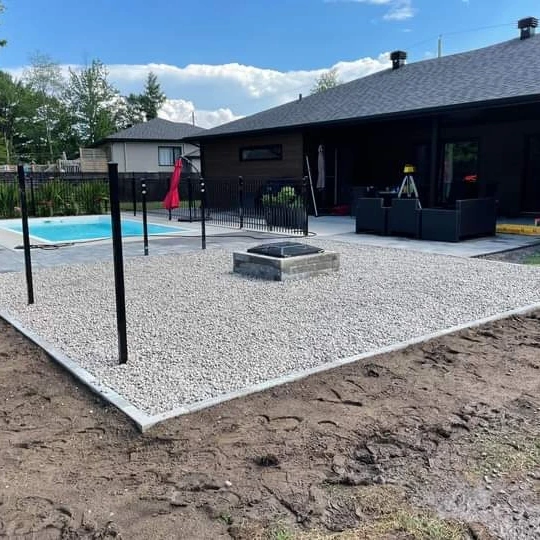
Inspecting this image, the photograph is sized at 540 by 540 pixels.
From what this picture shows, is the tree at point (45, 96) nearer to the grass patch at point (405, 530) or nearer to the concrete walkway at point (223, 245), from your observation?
the concrete walkway at point (223, 245)

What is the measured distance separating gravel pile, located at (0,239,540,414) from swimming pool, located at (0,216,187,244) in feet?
16.4

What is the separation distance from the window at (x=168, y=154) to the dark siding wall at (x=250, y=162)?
12.4m

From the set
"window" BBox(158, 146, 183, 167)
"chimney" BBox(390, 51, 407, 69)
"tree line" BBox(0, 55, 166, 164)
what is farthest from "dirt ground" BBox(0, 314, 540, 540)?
"tree line" BBox(0, 55, 166, 164)

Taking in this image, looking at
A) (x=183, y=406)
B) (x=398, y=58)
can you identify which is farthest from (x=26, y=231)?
(x=398, y=58)

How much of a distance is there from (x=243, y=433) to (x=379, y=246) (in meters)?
6.81

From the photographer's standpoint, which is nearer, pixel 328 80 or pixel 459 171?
pixel 459 171

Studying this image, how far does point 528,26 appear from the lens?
47.5 ft

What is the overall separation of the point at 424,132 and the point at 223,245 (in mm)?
7599

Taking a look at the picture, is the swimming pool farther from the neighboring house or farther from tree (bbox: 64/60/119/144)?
tree (bbox: 64/60/119/144)

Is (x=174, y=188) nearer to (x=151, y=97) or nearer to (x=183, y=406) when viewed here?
(x=183, y=406)

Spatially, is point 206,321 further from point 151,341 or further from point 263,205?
point 263,205

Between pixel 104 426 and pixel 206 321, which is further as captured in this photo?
pixel 206 321

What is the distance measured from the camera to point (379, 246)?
911 centimetres

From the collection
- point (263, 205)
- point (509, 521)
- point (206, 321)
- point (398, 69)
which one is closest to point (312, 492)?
point (509, 521)
